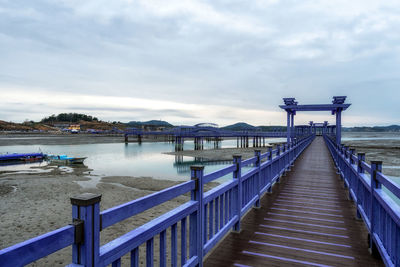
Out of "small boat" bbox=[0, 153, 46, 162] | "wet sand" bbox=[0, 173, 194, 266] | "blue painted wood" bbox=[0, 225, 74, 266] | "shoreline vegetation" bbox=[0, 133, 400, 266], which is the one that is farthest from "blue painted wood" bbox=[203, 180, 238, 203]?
"small boat" bbox=[0, 153, 46, 162]

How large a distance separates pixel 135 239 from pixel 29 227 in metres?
10.7

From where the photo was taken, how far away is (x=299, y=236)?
471cm

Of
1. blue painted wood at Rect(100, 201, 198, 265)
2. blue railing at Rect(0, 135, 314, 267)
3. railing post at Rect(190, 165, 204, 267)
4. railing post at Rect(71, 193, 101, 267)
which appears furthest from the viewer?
railing post at Rect(190, 165, 204, 267)

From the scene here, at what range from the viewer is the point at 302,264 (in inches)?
147

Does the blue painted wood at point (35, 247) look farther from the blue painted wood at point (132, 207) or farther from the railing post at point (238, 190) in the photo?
the railing post at point (238, 190)

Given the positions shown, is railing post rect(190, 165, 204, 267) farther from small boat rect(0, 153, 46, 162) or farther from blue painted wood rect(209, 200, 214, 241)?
small boat rect(0, 153, 46, 162)

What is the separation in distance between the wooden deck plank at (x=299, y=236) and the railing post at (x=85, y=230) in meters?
2.48

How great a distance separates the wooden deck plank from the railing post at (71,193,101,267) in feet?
8.13

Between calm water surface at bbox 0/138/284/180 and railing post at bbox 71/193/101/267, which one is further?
calm water surface at bbox 0/138/284/180

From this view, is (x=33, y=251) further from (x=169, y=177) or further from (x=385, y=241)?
(x=169, y=177)

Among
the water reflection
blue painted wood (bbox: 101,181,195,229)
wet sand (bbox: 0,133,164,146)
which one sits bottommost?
the water reflection

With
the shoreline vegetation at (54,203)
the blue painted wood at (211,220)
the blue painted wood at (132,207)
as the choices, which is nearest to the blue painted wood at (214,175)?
the blue painted wood at (211,220)

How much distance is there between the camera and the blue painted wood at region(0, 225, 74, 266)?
1279 mm

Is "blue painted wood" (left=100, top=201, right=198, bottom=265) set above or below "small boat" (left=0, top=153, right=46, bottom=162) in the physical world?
above
